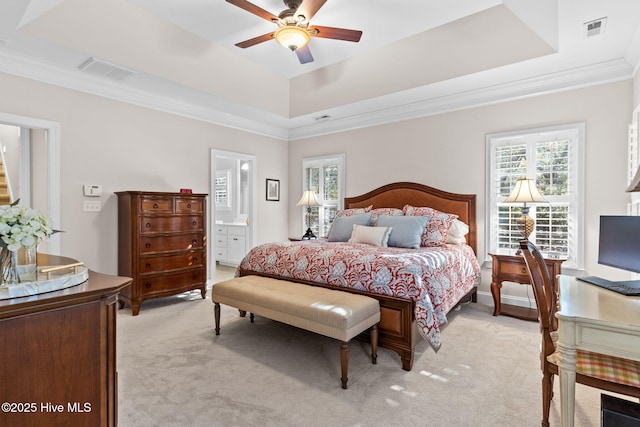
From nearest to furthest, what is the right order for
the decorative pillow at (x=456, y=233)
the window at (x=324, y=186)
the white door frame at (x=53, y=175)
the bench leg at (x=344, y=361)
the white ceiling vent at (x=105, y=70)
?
the bench leg at (x=344, y=361) < the white ceiling vent at (x=105, y=70) < the white door frame at (x=53, y=175) < the decorative pillow at (x=456, y=233) < the window at (x=324, y=186)

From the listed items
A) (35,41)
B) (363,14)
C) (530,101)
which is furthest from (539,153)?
(35,41)

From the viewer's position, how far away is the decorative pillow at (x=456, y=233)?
4121 millimetres

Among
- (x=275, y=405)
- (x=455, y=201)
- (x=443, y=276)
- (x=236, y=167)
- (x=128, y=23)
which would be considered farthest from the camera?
(x=236, y=167)

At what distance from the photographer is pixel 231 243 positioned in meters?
6.91

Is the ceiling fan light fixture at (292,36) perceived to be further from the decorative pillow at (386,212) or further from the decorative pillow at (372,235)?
the decorative pillow at (386,212)

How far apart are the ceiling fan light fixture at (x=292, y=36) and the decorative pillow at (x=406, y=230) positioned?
2177mm

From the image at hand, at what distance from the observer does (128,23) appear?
11.3 ft

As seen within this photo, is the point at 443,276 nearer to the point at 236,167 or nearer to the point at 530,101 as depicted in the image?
the point at 530,101

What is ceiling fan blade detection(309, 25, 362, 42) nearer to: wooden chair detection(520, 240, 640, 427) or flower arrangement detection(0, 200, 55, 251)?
wooden chair detection(520, 240, 640, 427)

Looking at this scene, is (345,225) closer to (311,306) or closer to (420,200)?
(420,200)

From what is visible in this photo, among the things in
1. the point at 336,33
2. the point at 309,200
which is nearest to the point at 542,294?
the point at 336,33

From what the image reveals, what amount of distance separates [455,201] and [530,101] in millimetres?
1448

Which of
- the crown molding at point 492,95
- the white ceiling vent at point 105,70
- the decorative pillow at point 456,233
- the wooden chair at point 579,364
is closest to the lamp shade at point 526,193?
the decorative pillow at point 456,233

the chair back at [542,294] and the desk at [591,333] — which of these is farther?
the chair back at [542,294]
